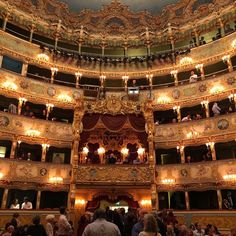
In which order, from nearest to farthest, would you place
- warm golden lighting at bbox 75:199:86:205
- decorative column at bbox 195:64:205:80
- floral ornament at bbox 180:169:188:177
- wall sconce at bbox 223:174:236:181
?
1. wall sconce at bbox 223:174:236:181
2. floral ornament at bbox 180:169:188:177
3. warm golden lighting at bbox 75:199:86:205
4. decorative column at bbox 195:64:205:80

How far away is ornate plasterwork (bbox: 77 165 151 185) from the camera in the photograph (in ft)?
54.9

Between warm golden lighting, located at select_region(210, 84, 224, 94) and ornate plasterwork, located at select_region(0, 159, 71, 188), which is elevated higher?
warm golden lighting, located at select_region(210, 84, 224, 94)

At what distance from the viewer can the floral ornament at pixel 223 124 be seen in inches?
686

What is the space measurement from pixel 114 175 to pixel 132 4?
17.8 metres

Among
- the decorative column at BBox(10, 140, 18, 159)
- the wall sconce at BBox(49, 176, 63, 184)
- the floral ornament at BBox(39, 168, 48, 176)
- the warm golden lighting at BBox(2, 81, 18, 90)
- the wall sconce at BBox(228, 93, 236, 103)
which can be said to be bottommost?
the wall sconce at BBox(49, 176, 63, 184)

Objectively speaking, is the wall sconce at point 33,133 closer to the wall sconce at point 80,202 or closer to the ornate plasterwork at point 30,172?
the ornate plasterwork at point 30,172

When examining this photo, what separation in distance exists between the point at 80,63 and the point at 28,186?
11.4m

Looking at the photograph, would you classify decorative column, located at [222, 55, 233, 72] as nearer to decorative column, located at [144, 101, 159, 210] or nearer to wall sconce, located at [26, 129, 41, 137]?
decorative column, located at [144, 101, 159, 210]

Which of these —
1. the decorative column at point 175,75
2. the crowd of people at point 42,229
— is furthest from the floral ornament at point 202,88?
the crowd of people at point 42,229

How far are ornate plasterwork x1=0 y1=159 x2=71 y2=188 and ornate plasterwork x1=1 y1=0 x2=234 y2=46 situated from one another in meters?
12.0

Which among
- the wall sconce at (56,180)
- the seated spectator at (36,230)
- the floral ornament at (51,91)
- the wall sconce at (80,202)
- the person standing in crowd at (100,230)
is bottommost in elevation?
the seated spectator at (36,230)

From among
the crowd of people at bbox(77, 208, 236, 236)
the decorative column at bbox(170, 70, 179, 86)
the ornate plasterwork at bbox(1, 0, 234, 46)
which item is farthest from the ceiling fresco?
the crowd of people at bbox(77, 208, 236, 236)

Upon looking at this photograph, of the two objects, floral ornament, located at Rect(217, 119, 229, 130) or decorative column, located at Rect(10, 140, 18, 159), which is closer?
decorative column, located at Rect(10, 140, 18, 159)

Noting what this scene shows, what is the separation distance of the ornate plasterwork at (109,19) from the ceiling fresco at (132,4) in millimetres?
537
